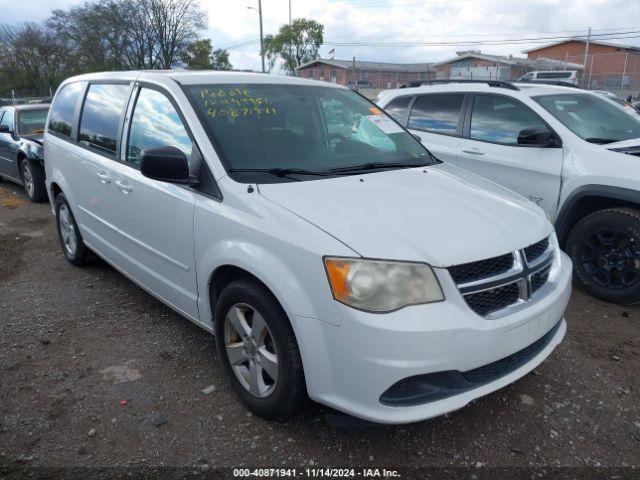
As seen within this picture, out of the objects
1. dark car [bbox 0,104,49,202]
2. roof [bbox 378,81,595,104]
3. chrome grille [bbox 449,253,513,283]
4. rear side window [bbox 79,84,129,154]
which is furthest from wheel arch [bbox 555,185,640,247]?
dark car [bbox 0,104,49,202]

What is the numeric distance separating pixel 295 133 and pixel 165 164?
0.87 m

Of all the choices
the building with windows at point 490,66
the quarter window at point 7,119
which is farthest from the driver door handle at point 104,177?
the building with windows at point 490,66

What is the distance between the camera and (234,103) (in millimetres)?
3164

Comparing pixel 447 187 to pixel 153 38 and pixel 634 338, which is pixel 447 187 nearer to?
pixel 634 338

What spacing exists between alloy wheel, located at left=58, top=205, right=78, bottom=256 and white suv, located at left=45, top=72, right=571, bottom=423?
3.91 ft

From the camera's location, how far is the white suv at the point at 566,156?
4.09 meters

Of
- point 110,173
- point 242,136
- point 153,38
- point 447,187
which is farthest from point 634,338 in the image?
point 153,38

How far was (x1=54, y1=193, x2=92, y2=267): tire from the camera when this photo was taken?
189 inches

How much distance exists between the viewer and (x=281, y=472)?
2.40 meters

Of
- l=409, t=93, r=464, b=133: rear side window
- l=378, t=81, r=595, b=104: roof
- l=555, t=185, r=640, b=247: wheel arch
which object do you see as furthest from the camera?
l=409, t=93, r=464, b=133: rear side window

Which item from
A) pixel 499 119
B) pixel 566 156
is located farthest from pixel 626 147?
pixel 499 119

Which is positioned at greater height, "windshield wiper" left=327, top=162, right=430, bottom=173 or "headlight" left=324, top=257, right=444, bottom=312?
"windshield wiper" left=327, top=162, right=430, bottom=173

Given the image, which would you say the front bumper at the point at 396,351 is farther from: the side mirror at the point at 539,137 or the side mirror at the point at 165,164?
the side mirror at the point at 539,137

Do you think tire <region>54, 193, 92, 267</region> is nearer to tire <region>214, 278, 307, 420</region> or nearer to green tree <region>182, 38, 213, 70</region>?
tire <region>214, 278, 307, 420</region>
